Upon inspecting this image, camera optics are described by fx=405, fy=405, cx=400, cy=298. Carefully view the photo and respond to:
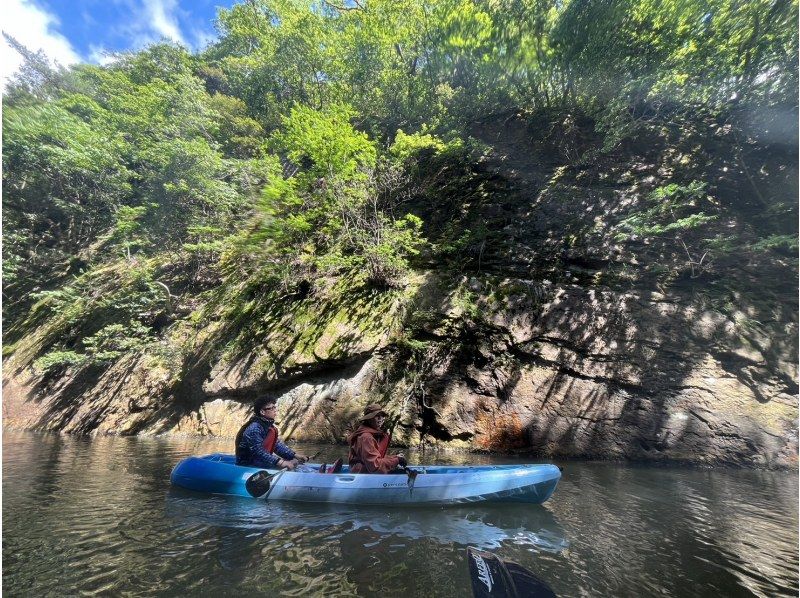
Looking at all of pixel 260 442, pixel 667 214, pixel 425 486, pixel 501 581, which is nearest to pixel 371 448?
pixel 425 486

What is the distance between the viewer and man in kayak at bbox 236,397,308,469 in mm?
6297

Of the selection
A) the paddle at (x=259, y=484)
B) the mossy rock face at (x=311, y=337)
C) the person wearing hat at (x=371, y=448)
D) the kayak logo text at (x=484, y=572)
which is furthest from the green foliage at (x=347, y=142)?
the kayak logo text at (x=484, y=572)

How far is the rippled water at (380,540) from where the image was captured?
3.43m

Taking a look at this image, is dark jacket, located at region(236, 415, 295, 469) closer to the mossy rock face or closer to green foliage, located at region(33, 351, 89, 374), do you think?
the mossy rock face

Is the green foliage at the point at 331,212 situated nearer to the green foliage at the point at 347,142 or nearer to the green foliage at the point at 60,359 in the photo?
the green foliage at the point at 347,142

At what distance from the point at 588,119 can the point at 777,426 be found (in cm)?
1170

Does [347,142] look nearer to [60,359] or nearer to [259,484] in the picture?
[259,484]

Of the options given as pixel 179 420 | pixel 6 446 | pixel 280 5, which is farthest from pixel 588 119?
pixel 6 446

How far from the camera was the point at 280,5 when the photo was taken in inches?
781

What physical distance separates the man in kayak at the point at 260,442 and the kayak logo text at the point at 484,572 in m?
3.76

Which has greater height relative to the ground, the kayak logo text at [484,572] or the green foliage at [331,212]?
the green foliage at [331,212]

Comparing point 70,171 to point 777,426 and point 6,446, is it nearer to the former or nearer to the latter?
point 6,446

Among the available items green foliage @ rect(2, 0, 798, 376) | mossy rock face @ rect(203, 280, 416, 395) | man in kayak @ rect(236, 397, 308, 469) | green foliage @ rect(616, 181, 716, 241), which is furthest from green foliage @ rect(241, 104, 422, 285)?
man in kayak @ rect(236, 397, 308, 469)

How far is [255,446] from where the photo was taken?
637 centimetres
